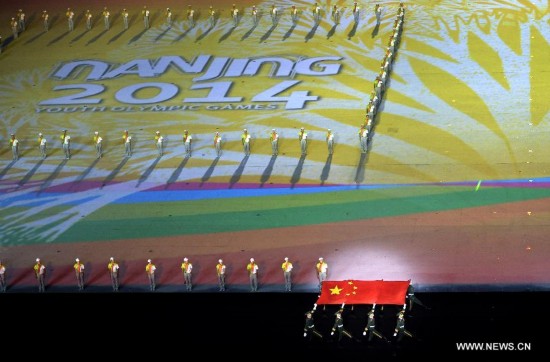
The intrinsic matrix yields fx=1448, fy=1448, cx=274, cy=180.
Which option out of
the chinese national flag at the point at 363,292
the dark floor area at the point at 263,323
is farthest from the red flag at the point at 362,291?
the dark floor area at the point at 263,323

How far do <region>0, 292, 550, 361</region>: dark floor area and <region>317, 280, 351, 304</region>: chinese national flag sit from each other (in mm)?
272

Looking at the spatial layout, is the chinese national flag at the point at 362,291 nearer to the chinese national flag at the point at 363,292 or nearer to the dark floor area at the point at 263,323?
the chinese national flag at the point at 363,292

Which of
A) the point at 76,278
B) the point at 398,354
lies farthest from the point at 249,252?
the point at 398,354

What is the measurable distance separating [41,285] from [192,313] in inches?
218

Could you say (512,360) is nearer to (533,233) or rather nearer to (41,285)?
(533,233)

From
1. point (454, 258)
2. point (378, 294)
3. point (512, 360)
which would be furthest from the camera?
point (454, 258)

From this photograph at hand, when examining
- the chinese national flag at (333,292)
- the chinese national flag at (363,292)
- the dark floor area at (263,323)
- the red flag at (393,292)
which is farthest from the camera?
the chinese national flag at (333,292)

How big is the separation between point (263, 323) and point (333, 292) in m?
2.43

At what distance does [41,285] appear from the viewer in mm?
46312

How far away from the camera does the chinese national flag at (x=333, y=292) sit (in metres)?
43.1

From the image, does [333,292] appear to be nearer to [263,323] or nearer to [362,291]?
[362,291]

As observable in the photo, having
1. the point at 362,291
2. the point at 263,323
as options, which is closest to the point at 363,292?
the point at 362,291

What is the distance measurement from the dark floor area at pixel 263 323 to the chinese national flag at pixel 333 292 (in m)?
0.27

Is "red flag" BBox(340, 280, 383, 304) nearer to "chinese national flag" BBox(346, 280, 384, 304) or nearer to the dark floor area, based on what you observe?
"chinese national flag" BBox(346, 280, 384, 304)
